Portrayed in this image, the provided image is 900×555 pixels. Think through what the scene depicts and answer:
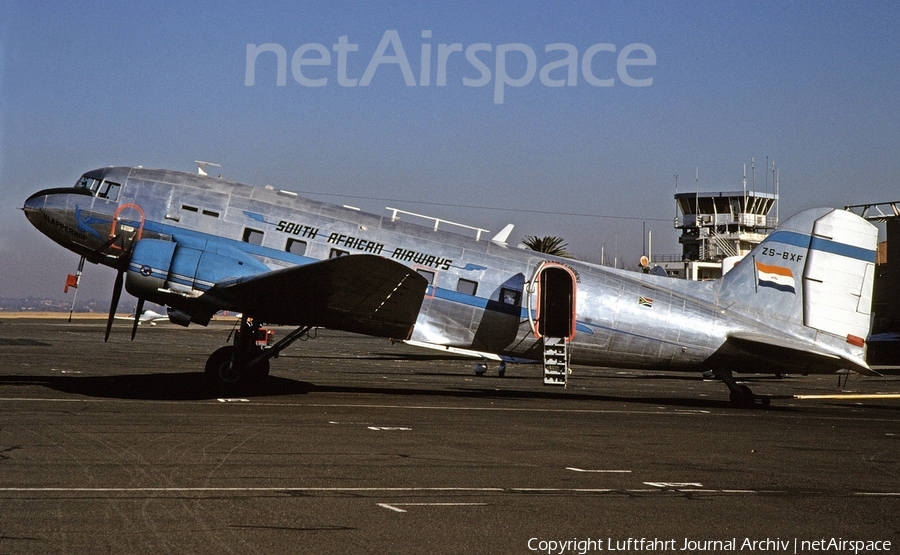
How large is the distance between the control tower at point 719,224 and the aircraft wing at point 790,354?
85938mm

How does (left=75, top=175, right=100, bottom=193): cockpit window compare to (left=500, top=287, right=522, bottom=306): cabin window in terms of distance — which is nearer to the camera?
(left=500, top=287, right=522, bottom=306): cabin window

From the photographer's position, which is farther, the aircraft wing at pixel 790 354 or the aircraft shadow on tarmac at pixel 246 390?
the aircraft wing at pixel 790 354

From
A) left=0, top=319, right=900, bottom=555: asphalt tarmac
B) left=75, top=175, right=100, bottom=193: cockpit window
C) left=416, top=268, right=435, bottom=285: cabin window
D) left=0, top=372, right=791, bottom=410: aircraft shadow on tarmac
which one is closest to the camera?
left=0, top=319, right=900, bottom=555: asphalt tarmac

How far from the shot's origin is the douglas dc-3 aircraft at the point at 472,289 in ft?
73.3

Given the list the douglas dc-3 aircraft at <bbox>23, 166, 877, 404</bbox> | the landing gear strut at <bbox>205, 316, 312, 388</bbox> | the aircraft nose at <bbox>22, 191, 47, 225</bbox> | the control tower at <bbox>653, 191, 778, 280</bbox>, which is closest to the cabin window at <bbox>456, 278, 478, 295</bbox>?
the douglas dc-3 aircraft at <bbox>23, 166, 877, 404</bbox>

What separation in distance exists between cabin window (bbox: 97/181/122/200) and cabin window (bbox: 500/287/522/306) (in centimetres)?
993

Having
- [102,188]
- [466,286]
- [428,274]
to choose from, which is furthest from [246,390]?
[102,188]

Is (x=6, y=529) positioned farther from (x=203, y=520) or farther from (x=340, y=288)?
(x=340, y=288)

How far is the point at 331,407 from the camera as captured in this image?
1961 centimetres

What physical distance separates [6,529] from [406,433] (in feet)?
27.0

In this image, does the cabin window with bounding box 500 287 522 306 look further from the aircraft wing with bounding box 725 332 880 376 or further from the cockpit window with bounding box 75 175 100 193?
the cockpit window with bounding box 75 175 100 193

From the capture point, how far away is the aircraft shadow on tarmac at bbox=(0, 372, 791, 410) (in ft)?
68.9

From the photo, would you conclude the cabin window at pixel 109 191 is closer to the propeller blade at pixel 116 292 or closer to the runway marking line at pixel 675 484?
the propeller blade at pixel 116 292

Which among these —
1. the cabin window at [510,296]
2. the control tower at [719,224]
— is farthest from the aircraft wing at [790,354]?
the control tower at [719,224]
